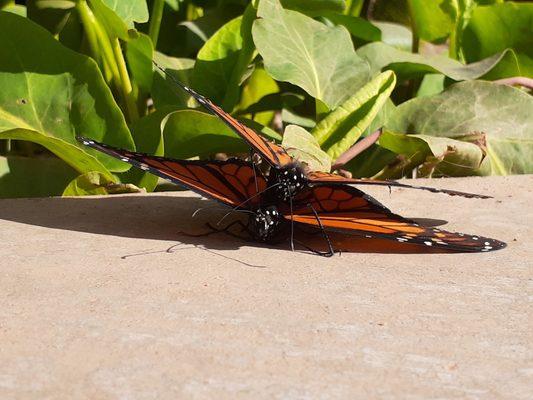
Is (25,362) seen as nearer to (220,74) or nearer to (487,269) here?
(487,269)

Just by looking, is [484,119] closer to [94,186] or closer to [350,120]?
[350,120]

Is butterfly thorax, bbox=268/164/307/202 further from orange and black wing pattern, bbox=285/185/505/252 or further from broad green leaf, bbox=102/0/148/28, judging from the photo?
broad green leaf, bbox=102/0/148/28

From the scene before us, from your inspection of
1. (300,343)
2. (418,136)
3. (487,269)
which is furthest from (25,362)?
(418,136)

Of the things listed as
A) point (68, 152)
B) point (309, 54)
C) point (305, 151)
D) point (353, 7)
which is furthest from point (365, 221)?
point (353, 7)

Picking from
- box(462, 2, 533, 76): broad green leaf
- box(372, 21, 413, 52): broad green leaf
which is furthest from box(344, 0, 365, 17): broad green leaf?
box(462, 2, 533, 76): broad green leaf

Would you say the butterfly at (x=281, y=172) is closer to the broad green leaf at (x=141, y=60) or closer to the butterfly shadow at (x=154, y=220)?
the butterfly shadow at (x=154, y=220)

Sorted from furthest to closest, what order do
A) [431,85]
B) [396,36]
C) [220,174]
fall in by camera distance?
1. [396,36]
2. [431,85]
3. [220,174]

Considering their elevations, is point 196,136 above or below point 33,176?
above
